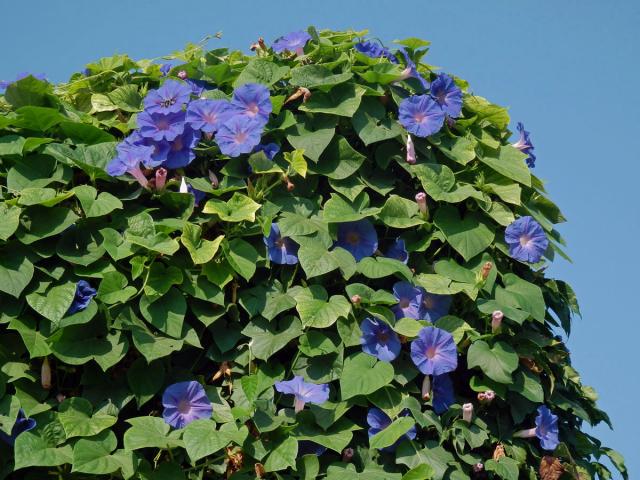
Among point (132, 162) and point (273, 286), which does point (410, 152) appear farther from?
point (132, 162)

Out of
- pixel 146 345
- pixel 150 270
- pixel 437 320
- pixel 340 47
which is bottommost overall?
pixel 146 345

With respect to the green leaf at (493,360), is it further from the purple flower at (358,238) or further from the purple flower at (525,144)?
the purple flower at (525,144)

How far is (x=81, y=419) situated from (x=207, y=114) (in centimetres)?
103

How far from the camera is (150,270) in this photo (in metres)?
2.87

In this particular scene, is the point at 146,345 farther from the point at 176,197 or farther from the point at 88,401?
the point at 176,197

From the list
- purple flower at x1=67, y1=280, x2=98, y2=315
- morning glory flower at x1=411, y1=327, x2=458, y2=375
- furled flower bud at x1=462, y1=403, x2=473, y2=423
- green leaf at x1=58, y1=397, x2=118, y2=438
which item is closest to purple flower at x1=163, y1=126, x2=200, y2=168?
purple flower at x1=67, y1=280, x2=98, y2=315

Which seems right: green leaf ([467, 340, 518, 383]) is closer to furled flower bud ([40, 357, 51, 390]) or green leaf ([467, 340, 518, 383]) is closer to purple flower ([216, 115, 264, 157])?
purple flower ([216, 115, 264, 157])

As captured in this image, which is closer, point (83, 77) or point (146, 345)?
point (146, 345)

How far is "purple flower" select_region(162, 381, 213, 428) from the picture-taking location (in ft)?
9.27

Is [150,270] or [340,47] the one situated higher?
[340,47]

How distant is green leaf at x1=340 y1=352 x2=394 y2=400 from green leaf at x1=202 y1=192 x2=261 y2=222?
0.53 metres

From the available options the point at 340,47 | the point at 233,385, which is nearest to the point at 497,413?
the point at 233,385

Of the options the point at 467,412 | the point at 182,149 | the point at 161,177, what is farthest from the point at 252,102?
the point at 467,412

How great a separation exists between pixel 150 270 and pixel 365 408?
78cm
